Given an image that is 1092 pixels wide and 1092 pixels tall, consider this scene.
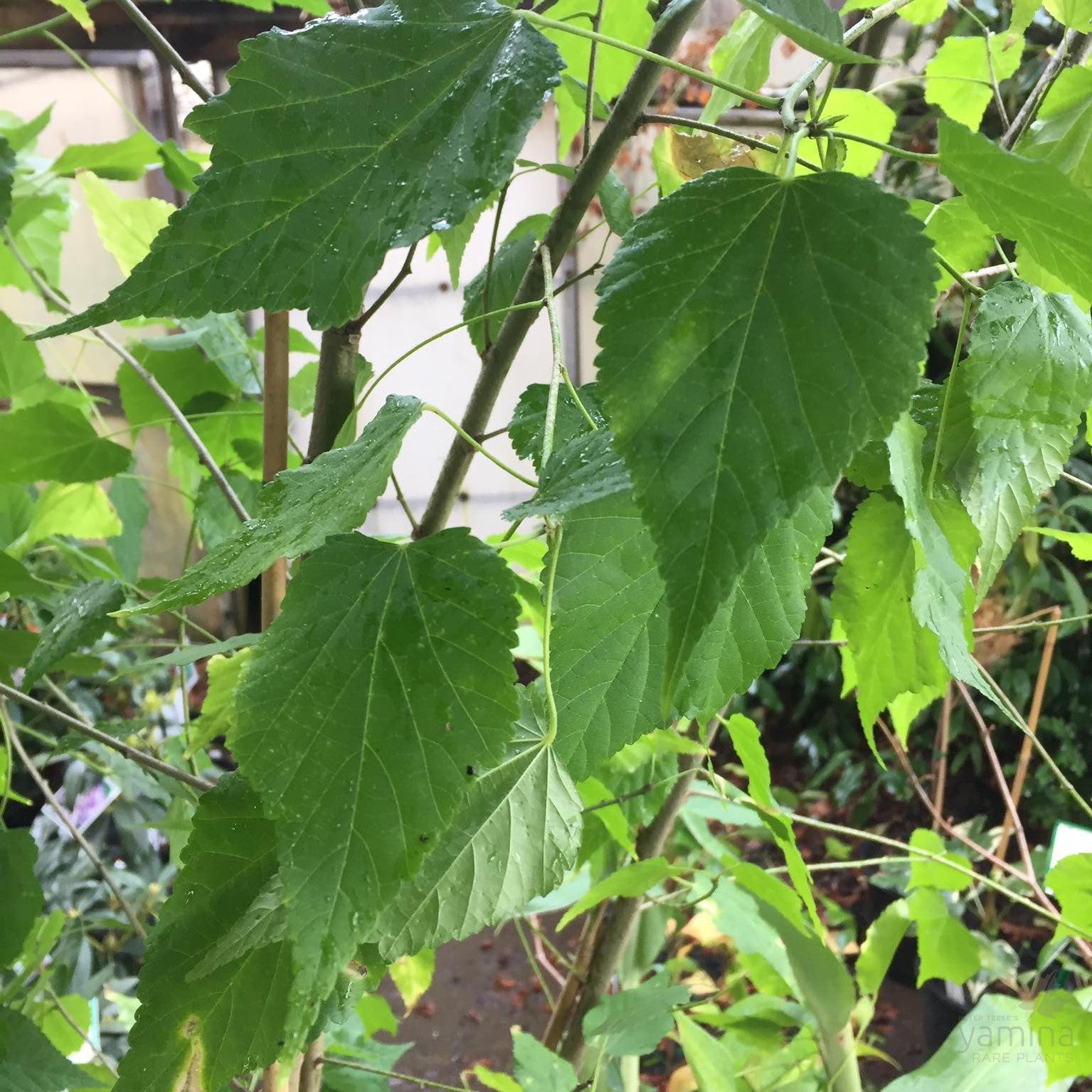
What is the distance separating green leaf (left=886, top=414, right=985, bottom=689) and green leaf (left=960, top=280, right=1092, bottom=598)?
0.01 metres

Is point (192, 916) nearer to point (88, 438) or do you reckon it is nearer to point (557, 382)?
point (557, 382)

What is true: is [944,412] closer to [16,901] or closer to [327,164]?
[327,164]

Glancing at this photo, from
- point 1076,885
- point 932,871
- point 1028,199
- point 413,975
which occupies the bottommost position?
point 413,975

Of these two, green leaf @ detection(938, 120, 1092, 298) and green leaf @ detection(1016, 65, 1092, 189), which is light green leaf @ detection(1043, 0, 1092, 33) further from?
green leaf @ detection(938, 120, 1092, 298)

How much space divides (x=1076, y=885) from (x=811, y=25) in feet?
1.37

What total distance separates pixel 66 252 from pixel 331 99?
44.6 inches

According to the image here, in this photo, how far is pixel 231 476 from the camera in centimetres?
42

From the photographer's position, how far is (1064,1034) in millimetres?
418

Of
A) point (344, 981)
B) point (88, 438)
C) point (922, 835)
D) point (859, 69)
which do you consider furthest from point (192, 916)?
point (922, 835)

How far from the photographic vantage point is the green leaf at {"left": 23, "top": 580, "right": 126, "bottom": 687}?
1.08 ft

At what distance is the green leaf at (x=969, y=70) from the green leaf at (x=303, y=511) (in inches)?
13.5

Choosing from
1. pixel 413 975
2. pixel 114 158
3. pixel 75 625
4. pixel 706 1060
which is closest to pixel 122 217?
pixel 114 158

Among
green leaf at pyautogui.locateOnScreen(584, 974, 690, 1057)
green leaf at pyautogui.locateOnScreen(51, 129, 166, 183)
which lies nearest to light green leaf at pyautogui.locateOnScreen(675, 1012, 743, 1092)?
green leaf at pyautogui.locateOnScreen(584, 974, 690, 1057)

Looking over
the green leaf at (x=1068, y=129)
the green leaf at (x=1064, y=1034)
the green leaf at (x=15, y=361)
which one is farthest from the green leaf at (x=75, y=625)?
the green leaf at (x=1064, y=1034)
